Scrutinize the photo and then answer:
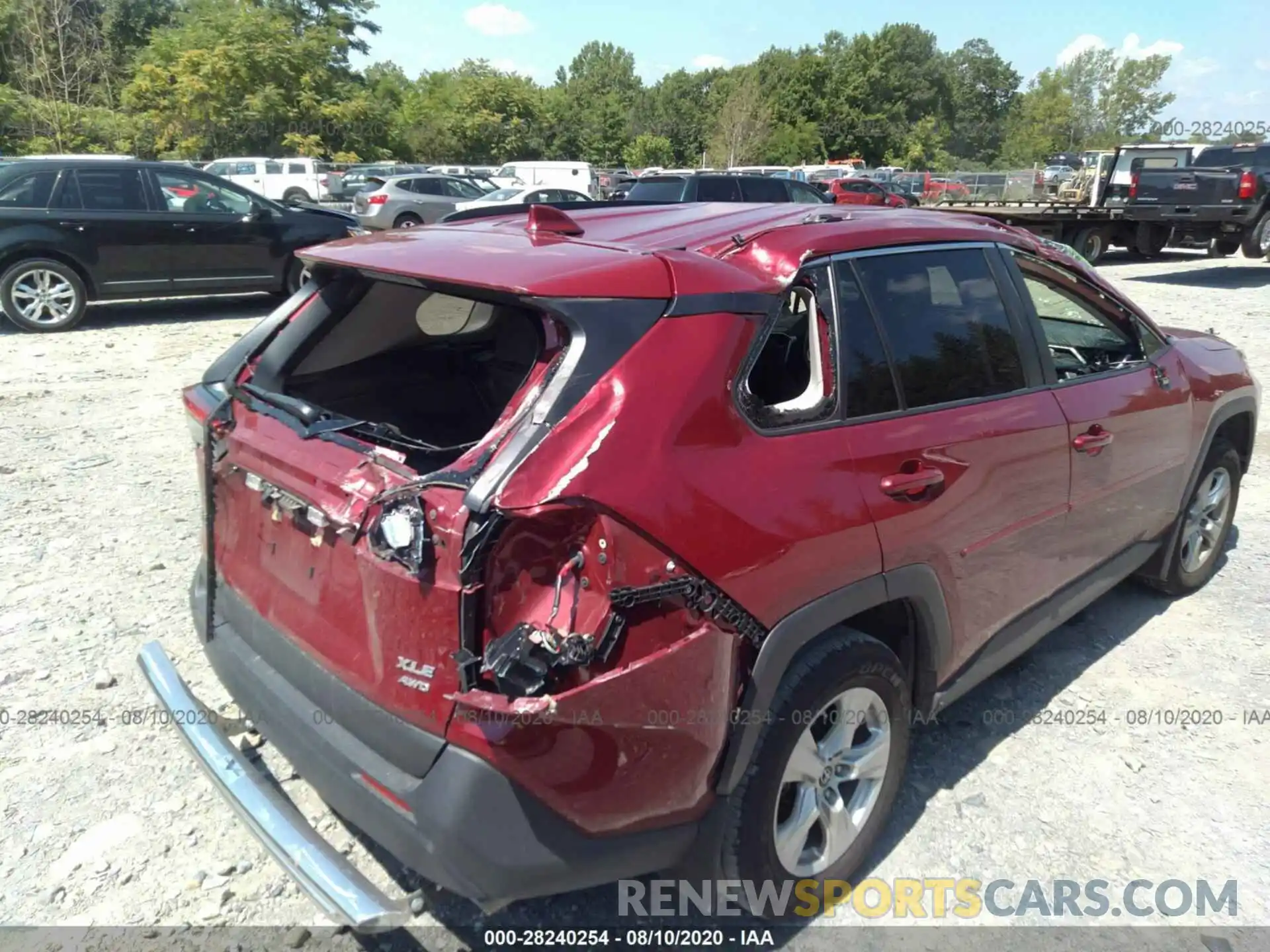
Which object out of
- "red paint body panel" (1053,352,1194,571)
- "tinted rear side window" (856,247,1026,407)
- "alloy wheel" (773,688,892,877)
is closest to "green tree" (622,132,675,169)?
"red paint body panel" (1053,352,1194,571)

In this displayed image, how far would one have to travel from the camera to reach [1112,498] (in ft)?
11.6

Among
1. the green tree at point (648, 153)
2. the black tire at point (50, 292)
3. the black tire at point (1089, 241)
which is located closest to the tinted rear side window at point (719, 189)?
the black tire at point (1089, 241)

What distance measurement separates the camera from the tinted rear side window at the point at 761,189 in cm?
1400

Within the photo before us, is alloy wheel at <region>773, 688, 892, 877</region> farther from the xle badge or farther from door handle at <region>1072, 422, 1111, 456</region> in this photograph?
door handle at <region>1072, 422, 1111, 456</region>

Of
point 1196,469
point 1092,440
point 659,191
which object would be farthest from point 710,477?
point 659,191

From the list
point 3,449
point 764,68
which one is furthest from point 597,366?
point 764,68

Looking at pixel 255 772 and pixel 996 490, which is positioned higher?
pixel 996 490

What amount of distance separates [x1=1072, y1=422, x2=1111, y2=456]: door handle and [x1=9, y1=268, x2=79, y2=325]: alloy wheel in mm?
10356

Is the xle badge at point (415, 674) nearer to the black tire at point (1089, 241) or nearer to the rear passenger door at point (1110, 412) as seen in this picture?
the rear passenger door at point (1110, 412)

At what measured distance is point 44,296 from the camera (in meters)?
9.78

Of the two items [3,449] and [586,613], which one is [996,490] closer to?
[586,613]

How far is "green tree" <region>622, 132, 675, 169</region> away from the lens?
228ft

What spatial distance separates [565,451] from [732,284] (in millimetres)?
688

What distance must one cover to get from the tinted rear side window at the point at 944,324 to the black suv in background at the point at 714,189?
10.0 metres
